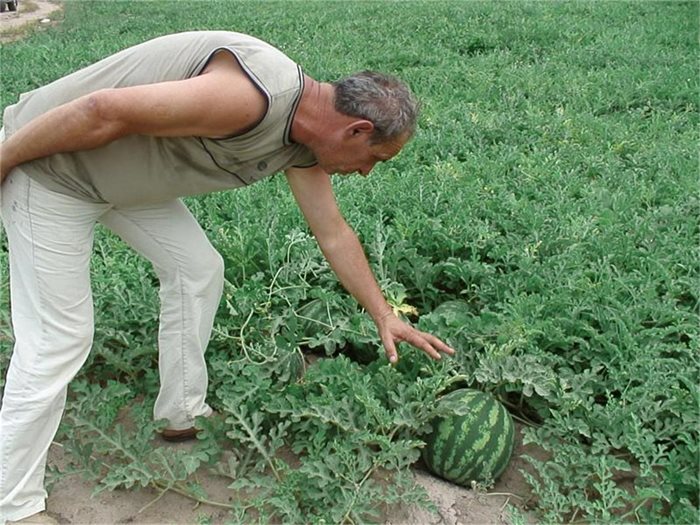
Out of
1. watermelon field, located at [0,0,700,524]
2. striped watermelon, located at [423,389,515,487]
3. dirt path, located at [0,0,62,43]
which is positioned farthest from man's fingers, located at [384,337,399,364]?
dirt path, located at [0,0,62,43]

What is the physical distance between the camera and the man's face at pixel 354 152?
2418 millimetres

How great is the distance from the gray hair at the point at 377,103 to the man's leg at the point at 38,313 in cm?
93

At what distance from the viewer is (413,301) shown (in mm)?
3979

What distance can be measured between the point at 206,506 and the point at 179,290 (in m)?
0.82

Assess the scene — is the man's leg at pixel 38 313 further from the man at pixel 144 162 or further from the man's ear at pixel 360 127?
the man's ear at pixel 360 127

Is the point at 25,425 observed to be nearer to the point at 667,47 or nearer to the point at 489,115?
the point at 489,115

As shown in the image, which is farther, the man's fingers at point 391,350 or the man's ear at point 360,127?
the man's fingers at point 391,350

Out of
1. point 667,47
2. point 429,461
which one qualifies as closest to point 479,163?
point 429,461

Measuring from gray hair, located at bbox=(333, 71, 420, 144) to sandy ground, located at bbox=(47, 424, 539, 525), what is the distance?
4.54 ft

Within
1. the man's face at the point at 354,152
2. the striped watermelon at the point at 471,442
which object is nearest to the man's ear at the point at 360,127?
the man's face at the point at 354,152

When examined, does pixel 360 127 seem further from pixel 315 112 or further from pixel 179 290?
pixel 179 290

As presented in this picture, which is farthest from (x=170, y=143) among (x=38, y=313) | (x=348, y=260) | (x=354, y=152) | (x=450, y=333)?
(x=450, y=333)

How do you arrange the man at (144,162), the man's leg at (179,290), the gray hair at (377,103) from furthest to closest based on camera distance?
the man's leg at (179,290), the gray hair at (377,103), the man at (144,162)

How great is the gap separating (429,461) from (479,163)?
2.83 metres
